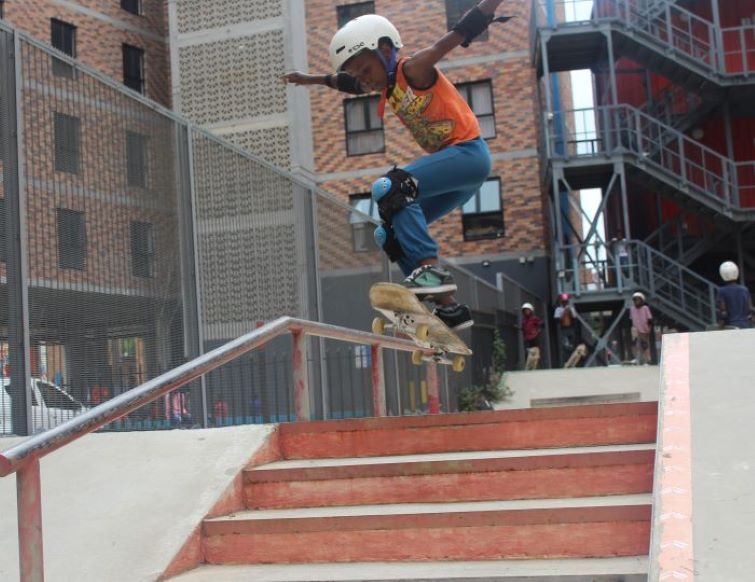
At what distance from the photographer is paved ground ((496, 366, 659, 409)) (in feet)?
53.0

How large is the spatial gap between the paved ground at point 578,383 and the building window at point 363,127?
1183cm

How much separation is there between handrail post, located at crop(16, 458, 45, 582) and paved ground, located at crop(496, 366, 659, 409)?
1299cm

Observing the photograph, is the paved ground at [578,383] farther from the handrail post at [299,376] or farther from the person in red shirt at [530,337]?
the handrail post at [299,376]

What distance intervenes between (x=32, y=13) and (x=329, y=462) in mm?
26417

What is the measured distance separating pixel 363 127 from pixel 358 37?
78.5 ft

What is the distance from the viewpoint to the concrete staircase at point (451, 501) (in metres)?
3.71

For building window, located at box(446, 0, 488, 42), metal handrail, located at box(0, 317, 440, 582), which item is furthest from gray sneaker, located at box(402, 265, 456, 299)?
building window, located at box(446, 0, 488, 42)

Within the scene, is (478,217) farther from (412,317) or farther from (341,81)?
(412,317)

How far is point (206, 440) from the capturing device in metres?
5.06

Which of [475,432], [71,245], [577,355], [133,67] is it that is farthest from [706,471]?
[133,67]

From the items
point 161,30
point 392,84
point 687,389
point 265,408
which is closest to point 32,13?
point 161,30

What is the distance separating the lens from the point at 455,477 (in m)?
4.41

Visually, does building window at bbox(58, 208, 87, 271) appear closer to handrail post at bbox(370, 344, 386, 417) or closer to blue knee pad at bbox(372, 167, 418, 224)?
blue knee pad at bbox(372, 167, 418, 224)

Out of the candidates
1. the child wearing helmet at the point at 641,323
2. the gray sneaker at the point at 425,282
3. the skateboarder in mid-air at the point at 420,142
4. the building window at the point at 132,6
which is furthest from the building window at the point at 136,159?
the building window at the point at 132,6
